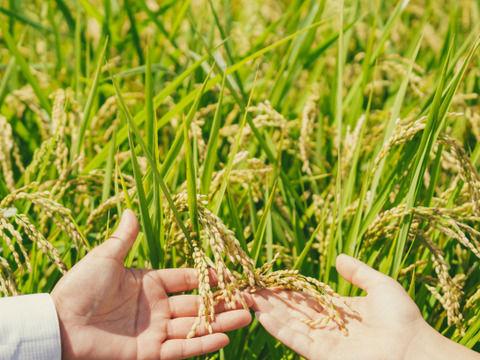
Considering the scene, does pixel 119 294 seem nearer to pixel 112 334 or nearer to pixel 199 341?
pixel 112 334

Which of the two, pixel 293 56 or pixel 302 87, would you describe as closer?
pixel 293 56

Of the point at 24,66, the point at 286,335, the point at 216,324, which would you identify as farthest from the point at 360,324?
the point at 24,66

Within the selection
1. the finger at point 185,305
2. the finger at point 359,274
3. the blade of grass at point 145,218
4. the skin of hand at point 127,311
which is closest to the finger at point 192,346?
the skin of hand at point 127,311

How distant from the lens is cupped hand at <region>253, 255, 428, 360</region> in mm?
1749

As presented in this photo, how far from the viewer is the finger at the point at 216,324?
173cm

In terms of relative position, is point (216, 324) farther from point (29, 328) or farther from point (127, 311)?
point (29, 328)

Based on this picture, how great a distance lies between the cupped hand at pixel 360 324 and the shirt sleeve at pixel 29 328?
2.62 ft

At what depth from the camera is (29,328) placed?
5.43ft

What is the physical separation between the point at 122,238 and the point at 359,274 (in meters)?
0.96

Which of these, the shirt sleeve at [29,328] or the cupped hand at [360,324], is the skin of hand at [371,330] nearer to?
the cupped hand at [360,324]

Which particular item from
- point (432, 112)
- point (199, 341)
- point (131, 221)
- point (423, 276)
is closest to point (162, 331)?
point (199, 341)

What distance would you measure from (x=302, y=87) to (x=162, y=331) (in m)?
2.48

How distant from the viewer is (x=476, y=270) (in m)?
2.11

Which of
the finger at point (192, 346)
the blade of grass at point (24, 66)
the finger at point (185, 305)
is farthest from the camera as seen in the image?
the blade of grass at point (24, 66)
